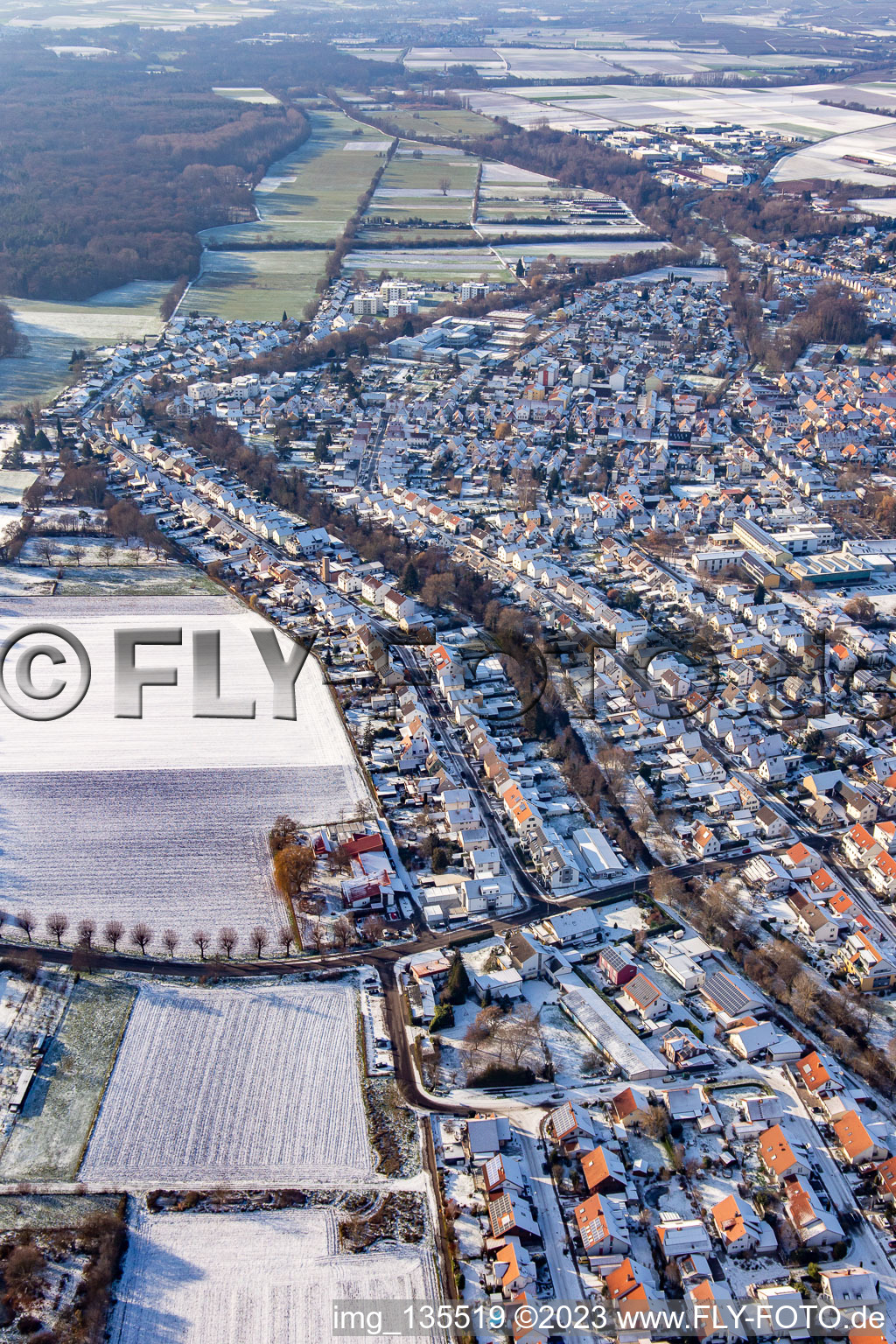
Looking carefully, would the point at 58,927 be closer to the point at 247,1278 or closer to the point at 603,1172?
the point at 247,1278

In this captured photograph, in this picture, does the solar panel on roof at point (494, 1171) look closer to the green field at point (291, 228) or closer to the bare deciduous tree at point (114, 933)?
the bare deciduous tree at point (114, 933)

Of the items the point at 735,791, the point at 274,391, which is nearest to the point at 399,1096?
the point at 735,791

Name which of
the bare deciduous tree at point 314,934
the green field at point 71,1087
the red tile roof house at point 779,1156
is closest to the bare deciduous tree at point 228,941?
the bare deciduous tree at point 314,934

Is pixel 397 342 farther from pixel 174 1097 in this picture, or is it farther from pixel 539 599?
pixel 174 1097

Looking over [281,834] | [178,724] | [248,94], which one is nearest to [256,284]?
[178,724]

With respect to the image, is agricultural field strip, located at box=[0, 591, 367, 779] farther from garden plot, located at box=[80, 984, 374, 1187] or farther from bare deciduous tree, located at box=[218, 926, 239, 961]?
garden plot, located at box=[80, 984, 374, 1187]

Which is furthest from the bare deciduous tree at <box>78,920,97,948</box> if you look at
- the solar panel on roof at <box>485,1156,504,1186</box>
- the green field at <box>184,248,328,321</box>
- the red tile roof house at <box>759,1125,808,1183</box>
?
the green field at <box>184,248,328,321</box>
